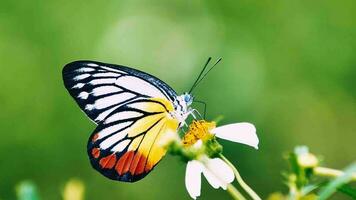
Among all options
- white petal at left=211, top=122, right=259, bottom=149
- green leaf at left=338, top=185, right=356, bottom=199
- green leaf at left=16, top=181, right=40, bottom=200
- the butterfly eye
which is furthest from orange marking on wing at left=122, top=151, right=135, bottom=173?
green leaf at left=338, top=185, right=356, bottom=199

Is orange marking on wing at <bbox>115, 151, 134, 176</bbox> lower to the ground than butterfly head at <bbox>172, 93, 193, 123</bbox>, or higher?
lower

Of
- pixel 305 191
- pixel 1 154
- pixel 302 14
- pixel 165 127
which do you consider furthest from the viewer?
pixel 302 14

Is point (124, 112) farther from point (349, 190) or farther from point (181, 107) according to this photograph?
point (349, 190)

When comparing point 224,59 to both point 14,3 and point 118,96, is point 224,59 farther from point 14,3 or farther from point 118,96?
point 118,96

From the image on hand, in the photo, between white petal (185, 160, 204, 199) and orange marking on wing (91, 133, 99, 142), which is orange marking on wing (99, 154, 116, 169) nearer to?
orange marking on wing (91, 133, 99, 142)

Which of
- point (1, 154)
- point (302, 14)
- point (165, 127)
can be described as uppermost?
point (302, 14)

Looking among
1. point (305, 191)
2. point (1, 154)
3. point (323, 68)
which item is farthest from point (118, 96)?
point (323, 68)
